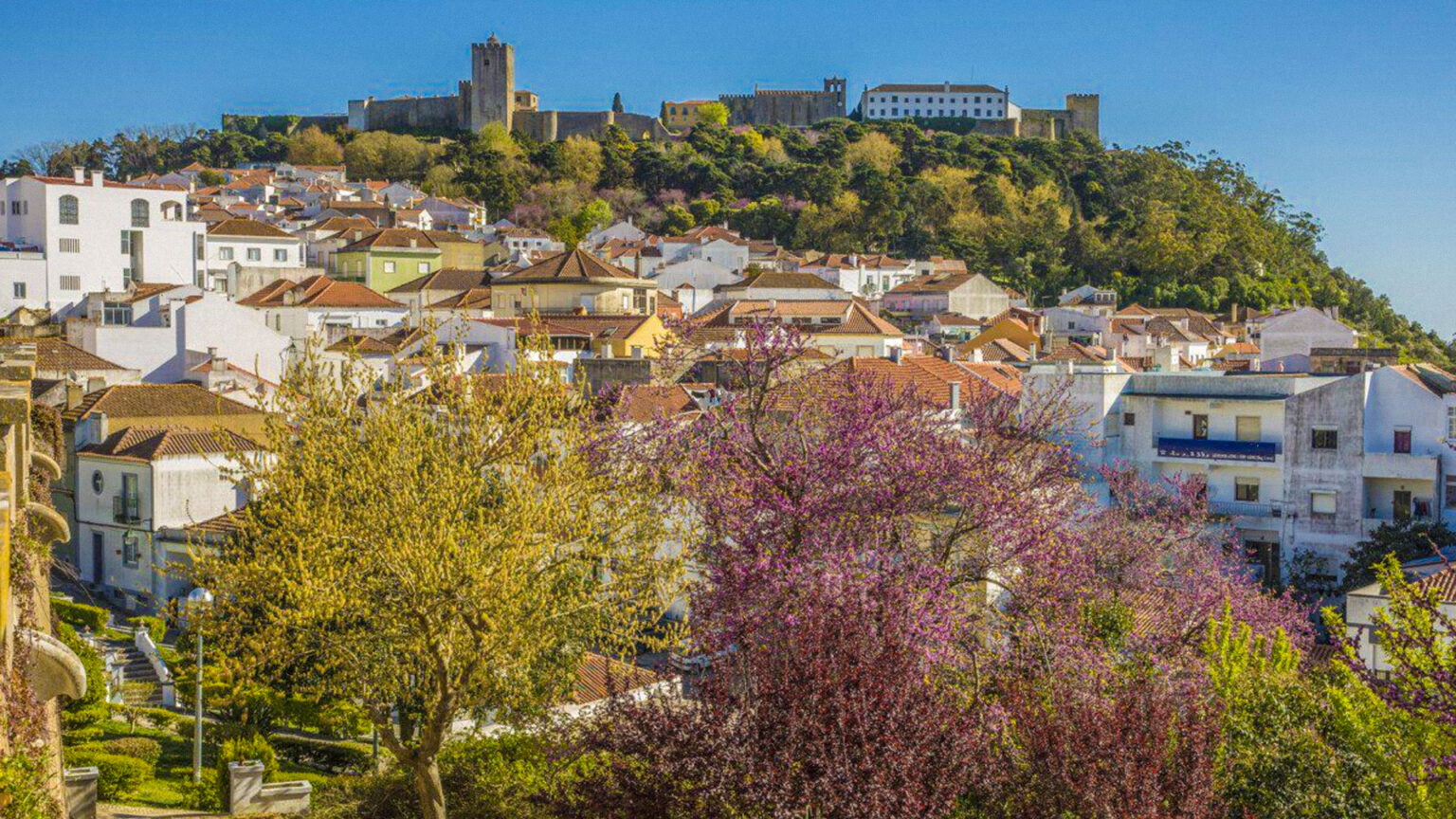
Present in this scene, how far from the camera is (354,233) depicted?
73188 mm

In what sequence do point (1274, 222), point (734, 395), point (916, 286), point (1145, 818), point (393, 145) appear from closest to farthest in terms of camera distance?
1. point (1145, 818)
2. point (734, 395)
3. point (916, 286)
4. point (1274, 222)
5. point (393, 145)

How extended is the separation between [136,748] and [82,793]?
11.0 feet

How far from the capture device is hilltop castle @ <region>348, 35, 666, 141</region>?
400ft

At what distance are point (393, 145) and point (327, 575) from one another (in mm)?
102310

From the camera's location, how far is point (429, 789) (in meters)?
12.8

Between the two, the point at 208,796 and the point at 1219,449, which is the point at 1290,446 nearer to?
the point at 1219,449

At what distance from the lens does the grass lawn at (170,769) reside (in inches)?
615

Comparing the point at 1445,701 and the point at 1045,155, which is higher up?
the point at 1045,155

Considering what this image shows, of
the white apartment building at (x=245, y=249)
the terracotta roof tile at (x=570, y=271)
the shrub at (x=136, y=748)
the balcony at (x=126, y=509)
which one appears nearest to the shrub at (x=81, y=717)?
the shrub at (x=136, y=748)

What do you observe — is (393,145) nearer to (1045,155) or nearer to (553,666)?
(1045,155)

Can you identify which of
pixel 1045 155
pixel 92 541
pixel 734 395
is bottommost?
pixel 92 541

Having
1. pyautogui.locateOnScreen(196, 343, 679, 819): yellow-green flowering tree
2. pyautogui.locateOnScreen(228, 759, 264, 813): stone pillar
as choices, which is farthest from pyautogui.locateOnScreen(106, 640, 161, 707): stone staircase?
pyautogui.locateOnScreen(196, 343, 679, 819): yellow-green flowering tree

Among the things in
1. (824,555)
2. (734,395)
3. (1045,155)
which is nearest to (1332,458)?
(734,395)

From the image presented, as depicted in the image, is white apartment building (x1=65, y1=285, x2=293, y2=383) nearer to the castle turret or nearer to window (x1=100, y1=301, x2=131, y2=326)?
window (x1=100, y1=301, x2=131, y2=326)
